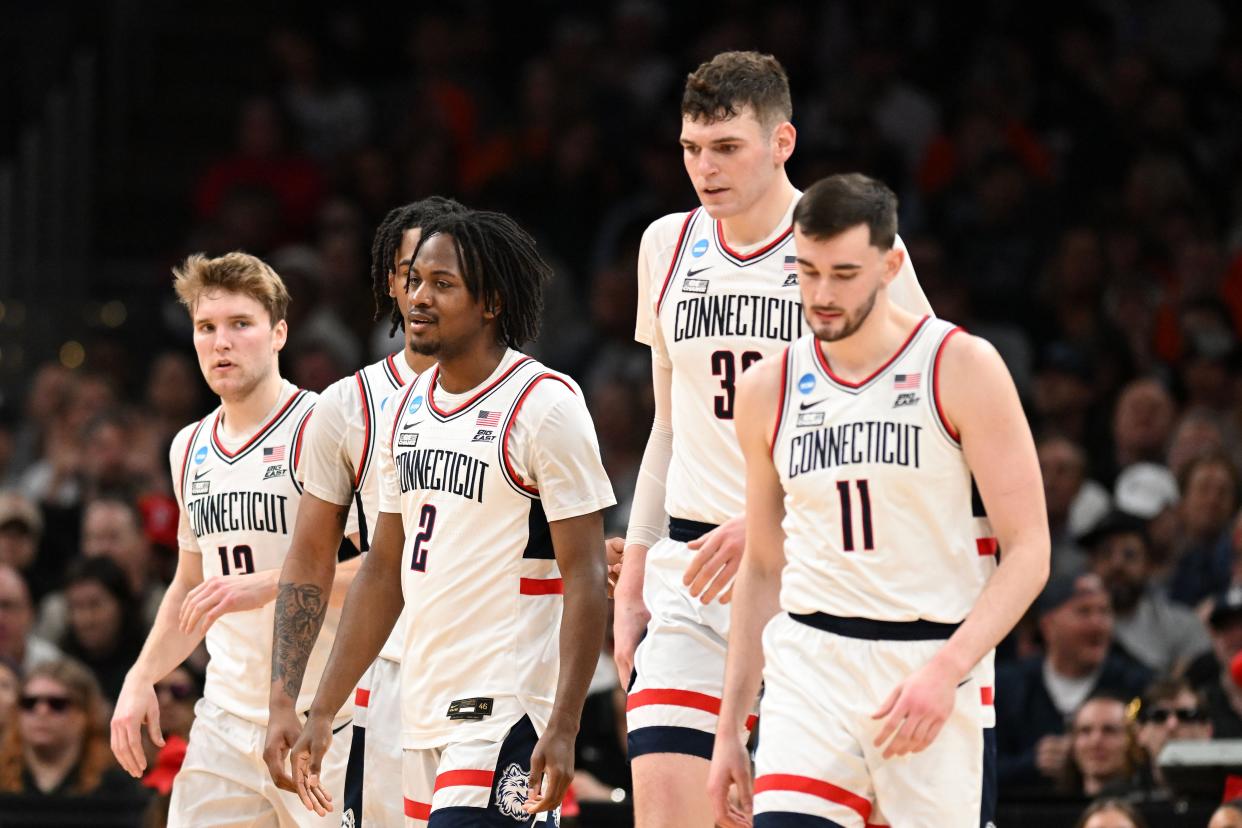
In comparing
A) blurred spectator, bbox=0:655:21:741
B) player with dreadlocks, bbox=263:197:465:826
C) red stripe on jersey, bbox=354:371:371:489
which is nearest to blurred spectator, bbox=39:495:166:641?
blurred spectator, bbox=0:655:21:741

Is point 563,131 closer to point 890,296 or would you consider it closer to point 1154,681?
point 1154,681

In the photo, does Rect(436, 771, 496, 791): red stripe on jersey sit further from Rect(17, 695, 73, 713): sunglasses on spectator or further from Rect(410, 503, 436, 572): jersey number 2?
Rect(17, 695, 73, 713): sunglasses on spectator

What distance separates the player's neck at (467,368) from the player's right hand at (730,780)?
146 cm

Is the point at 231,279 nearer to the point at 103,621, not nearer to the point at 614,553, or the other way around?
→ the point at 614,553

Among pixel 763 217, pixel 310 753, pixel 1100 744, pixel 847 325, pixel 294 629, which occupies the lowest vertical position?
pixel 1100 744

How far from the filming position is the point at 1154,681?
10336 mm

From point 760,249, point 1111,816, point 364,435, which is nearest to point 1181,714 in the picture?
point 1111,816

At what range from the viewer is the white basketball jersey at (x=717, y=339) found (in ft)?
21.4

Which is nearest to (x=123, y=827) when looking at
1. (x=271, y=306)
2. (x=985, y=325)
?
(x=271, y=306)

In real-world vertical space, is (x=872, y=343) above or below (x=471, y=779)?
above

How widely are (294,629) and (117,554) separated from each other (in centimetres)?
569

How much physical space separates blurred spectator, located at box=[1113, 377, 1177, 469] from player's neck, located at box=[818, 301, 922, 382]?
24.0 ft

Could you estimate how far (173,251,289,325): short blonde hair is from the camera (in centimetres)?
758

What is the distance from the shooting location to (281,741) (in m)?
6.54
